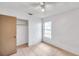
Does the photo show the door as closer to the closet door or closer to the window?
the window

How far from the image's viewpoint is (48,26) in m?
4.63

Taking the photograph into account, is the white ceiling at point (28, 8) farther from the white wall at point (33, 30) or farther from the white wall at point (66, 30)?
the white wall at point (33, 30)

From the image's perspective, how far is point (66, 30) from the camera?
329cm

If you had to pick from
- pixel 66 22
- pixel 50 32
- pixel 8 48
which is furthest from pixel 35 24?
pixel 8 48

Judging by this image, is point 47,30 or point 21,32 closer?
point 21,32

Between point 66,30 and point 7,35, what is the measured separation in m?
2.68

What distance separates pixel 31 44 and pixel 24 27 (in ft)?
3.99

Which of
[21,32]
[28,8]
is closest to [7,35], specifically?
[28,8]

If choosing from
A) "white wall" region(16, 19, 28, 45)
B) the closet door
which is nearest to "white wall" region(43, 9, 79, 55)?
"white wall" region(16, 19, 28, 45)

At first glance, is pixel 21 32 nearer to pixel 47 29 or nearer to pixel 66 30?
pixel 47 29

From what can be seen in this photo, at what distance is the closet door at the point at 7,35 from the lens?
253cm

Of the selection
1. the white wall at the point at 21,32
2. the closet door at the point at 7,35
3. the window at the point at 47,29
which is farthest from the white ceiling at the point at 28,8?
the window at the point at 47,29

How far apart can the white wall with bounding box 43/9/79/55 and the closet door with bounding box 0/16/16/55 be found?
7.79ft

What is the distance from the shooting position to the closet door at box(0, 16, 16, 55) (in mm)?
2531
